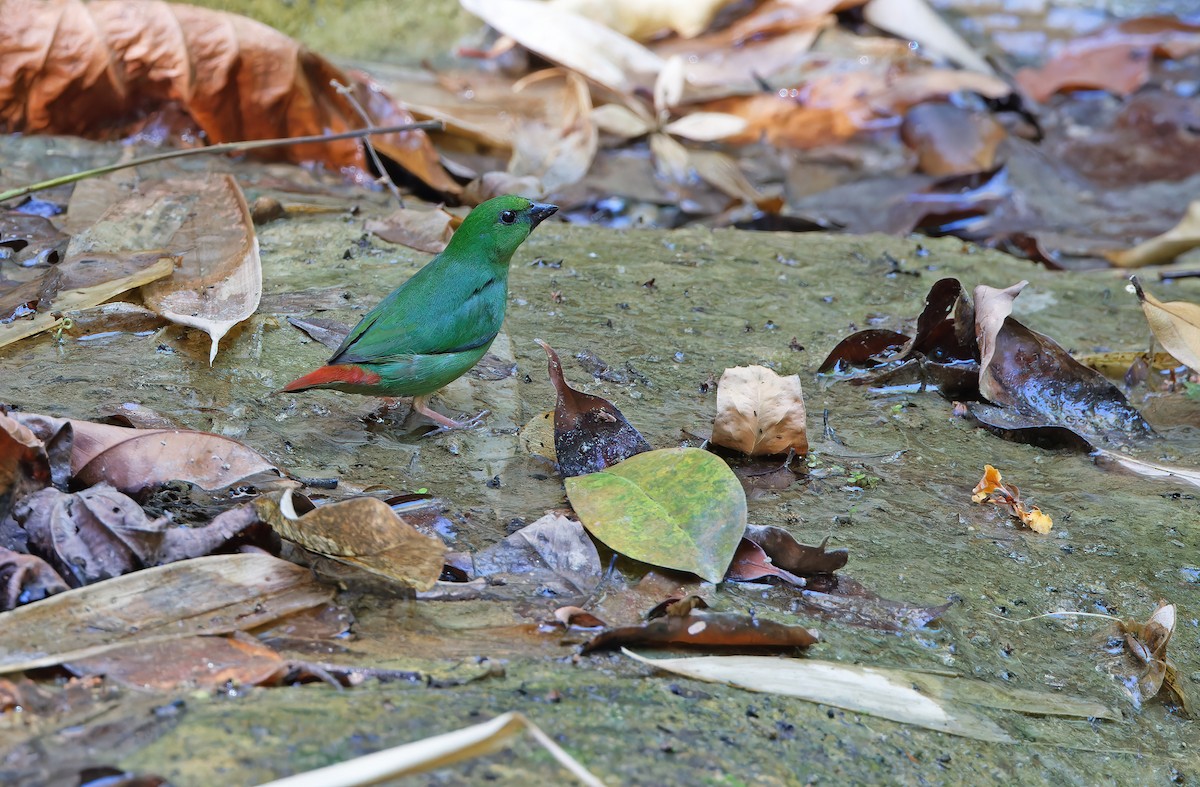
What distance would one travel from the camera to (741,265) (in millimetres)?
4730

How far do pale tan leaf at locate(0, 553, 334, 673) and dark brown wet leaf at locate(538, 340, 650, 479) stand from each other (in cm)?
86

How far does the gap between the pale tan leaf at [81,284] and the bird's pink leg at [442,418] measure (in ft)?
3.01

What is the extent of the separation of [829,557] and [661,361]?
4.60 ft

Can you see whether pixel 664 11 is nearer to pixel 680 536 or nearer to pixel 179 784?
pixel 680 536

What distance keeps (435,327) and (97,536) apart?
134 centimetres

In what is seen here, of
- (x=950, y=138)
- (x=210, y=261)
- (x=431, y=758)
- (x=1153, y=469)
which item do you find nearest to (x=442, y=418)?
(x=210, y=261)

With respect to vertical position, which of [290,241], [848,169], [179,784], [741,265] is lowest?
[848,169]

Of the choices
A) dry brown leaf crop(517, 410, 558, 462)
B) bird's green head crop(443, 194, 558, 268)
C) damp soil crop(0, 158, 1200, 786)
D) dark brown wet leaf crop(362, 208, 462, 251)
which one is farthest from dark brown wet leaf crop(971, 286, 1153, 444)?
dark brown wet leaf crop(362, 208, 462, 251)

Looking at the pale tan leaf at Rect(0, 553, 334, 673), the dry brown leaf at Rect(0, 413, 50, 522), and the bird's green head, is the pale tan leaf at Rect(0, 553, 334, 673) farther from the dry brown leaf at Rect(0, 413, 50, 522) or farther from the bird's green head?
the bird's green head

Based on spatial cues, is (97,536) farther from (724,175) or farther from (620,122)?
(620,122)

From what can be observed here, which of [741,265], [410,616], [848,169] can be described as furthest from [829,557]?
[848,169]

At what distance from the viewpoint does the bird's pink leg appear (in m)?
3.37

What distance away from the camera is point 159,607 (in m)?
2.14

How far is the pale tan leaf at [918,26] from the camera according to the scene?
300 inches
